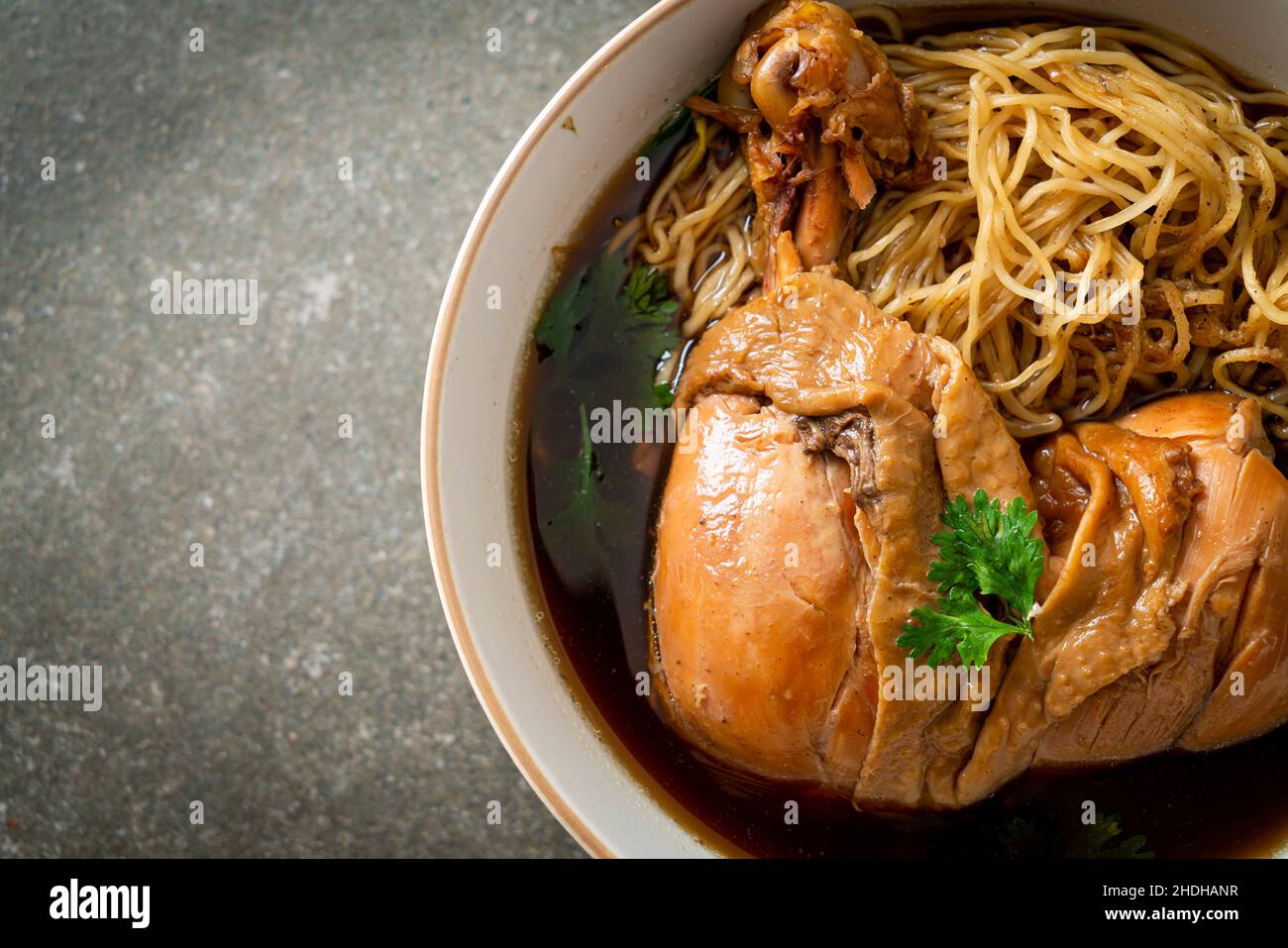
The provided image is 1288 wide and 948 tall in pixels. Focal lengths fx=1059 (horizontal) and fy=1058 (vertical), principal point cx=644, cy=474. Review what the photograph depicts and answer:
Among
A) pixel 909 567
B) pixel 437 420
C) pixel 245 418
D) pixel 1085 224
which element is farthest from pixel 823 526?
pixel 245 418

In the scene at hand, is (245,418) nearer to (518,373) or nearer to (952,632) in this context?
(518,373)

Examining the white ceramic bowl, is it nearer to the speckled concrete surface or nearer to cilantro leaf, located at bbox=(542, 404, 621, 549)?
cilantro leaf, located at bbox=(542, 404, 621, 549)

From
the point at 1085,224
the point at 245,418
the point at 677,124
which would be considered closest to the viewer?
the point at 1085,224

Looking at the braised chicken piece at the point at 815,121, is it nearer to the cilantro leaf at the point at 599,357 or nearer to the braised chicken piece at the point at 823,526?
the braised chicken piece at the point at 823,526

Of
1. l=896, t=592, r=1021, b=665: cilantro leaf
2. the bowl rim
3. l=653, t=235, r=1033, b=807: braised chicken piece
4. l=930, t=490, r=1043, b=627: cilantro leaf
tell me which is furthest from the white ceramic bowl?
l=930, t=490, r=1043, b=627: cilantro leaf

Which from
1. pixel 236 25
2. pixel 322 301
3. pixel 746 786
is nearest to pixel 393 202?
pixel 322 301

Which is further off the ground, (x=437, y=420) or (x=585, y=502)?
(x=437, y=420)

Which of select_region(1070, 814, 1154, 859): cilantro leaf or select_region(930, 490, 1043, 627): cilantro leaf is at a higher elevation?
select_region(930, 490, 1043, 627): cilantro leaf

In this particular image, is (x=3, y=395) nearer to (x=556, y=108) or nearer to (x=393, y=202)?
(x=393, y=202)
